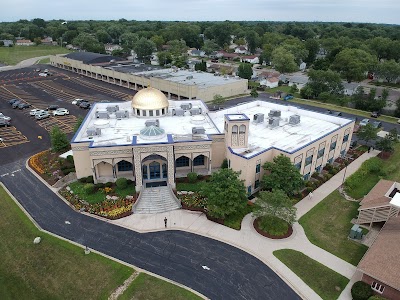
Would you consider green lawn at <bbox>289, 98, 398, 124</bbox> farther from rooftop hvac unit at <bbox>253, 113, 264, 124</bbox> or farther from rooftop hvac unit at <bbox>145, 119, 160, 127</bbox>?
rooftop hvac unit at <bbox>145, 119, 160, 127</bbox>

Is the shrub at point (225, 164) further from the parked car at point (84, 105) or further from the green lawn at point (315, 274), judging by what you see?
the parked car at point (84, 105)

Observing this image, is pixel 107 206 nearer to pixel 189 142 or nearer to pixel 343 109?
pixel 189 142

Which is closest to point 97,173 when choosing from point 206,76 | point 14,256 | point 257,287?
point 14,256

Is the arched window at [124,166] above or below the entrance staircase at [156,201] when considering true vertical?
above

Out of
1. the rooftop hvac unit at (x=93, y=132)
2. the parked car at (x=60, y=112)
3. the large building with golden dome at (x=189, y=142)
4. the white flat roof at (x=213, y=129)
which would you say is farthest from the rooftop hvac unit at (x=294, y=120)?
the parked car at (x=60, y=112)

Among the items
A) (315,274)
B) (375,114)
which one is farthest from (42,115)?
(375,114)

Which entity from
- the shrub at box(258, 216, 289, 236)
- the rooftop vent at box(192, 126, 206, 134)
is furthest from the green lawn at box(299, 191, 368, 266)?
the rooftop vent at box(192, 126, 206, 134)

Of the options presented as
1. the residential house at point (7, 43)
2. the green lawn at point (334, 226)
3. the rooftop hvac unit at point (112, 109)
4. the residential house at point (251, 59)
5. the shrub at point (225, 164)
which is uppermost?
the residential house at point (7, 43)

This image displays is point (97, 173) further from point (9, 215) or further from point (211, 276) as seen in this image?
point (211, 276)
